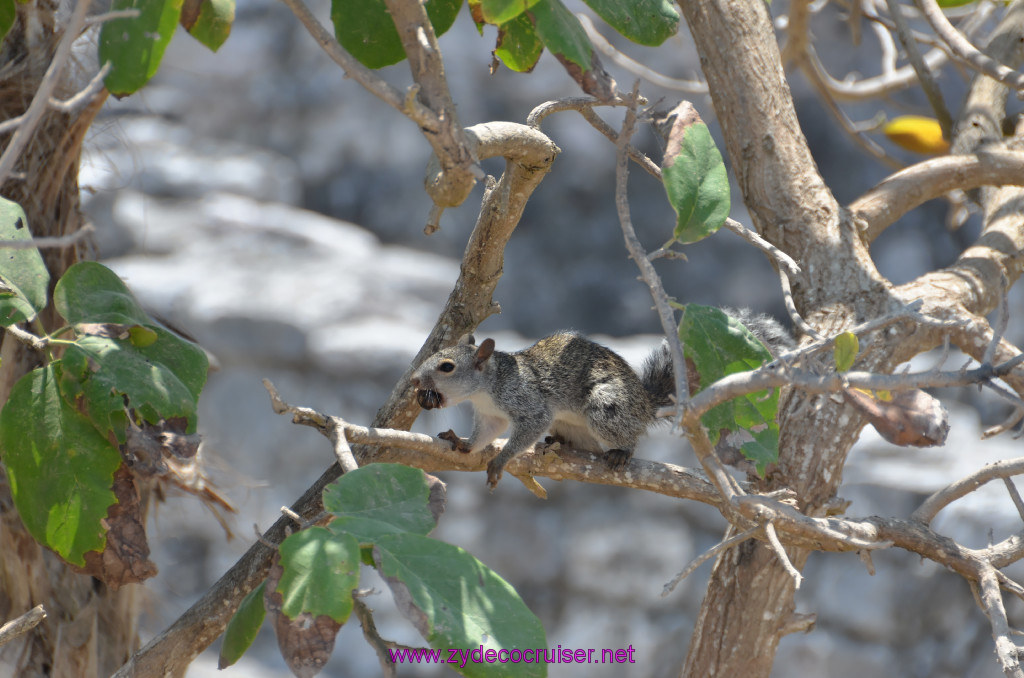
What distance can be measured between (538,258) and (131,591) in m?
4.65

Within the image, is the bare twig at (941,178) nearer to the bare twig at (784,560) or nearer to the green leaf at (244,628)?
the bare twig at (784,560)

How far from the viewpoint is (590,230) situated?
6.59 metres

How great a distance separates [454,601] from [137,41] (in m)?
0.78

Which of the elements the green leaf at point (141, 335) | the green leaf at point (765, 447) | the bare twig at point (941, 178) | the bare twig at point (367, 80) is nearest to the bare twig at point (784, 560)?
the green leaf at point (765, 447)

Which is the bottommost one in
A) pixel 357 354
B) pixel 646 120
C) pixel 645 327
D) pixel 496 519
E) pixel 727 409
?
pixel 496 519

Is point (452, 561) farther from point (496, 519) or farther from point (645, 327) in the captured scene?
point (645, 327)

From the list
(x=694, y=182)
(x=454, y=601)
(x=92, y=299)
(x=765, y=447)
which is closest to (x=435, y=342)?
(x=92, y=299)

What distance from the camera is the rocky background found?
5141mm

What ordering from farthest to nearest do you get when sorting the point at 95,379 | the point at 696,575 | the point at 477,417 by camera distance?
the point at 696,575 < the point at 477,417 < the point at 95,379

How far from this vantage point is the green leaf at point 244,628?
105 cm

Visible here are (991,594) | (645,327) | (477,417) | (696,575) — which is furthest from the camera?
(645,327)

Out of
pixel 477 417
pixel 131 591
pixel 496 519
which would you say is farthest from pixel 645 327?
pixel 131 591

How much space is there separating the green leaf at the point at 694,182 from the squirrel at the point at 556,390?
95 cm

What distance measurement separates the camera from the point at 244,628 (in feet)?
3.50
